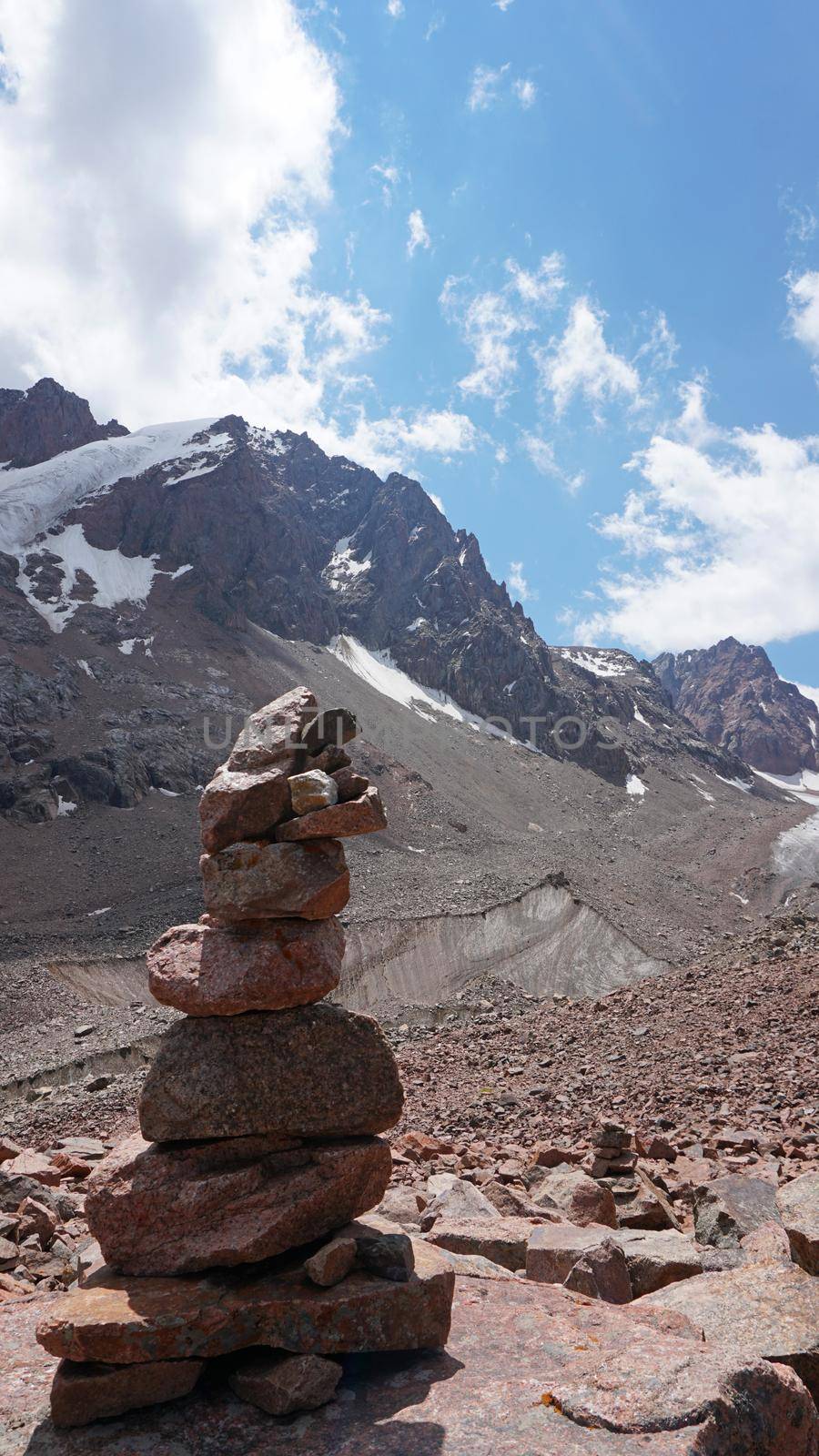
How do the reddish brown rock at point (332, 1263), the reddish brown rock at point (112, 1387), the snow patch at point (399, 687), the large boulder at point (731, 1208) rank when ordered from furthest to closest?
the snow patch at point (399, 687)
the large boulder at point (731, 1208)
the reddish brown rock at point (332, 1263)
the reddish brown rock at point (112, 1387)

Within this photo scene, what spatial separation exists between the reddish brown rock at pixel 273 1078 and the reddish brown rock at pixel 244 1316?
3.44ft

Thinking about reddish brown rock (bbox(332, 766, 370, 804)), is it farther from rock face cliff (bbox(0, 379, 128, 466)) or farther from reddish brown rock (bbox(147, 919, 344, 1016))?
rock face cliff (bbox(0, 379, 128, 466))

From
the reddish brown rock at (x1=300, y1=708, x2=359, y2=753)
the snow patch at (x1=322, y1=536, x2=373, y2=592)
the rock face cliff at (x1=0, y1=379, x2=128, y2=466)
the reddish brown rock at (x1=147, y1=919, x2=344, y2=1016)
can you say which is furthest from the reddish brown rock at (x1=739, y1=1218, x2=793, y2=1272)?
the rock face cliff at (x1=0, y1=379, x2=128, y2=466)

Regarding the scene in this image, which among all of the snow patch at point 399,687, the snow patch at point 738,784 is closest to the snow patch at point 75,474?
the snow patch at point 399,687

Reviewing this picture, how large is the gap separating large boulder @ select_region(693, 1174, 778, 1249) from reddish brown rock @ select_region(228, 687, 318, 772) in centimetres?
640

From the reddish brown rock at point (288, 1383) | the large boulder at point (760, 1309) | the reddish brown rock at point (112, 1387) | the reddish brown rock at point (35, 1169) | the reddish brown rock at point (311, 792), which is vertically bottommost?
the reddish brown rock at point (35, 1169)

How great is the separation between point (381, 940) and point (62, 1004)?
1396 cm

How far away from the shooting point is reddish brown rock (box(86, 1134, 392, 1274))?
6188 mm

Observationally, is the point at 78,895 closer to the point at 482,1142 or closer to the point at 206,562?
the point at 482,1142

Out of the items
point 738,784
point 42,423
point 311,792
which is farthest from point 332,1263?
point 738,784

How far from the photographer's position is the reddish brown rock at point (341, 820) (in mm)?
7234

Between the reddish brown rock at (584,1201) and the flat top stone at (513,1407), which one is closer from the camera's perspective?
the flat top stone at (513,1407)

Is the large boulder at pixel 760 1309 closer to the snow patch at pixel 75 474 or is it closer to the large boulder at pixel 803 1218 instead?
the large boulder at pixel 803 1218

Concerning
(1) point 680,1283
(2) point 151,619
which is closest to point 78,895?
(1) point 680,1283
